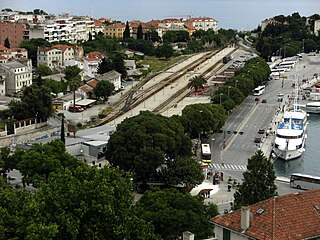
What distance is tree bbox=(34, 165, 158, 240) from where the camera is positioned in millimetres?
14938

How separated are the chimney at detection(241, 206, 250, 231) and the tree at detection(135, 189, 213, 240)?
7.96ft

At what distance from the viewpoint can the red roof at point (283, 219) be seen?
14672 mm

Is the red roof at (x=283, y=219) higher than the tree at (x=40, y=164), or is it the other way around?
the red roof at (x=283, y=219)

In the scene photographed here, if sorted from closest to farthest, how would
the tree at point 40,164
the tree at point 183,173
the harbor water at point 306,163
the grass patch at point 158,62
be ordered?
1. the tree at point 40,164
2. the tree at point 183,173
3. the harbor water at point 306,163
4. the grass patch at point 158,62

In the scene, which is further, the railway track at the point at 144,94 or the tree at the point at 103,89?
the tree at the point at 103,89

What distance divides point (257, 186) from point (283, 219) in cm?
557

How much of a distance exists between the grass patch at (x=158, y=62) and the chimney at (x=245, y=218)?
51219mm

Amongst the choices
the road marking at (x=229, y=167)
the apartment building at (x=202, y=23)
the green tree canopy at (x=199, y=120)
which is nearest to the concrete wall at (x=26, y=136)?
the green tree canopy at (x=199, y=120)

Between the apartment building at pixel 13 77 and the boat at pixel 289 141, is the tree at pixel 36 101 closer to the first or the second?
the apartment building at pixel 13 77

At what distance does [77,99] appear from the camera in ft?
152

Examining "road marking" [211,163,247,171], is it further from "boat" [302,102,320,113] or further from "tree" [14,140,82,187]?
"boat" [302,102,320,113]

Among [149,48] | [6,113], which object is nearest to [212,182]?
[6,113]

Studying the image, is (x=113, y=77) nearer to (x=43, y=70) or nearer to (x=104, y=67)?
(x=104, y=67)

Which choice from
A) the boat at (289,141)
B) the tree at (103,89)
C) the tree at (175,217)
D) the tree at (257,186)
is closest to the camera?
the tree at (175,217)
